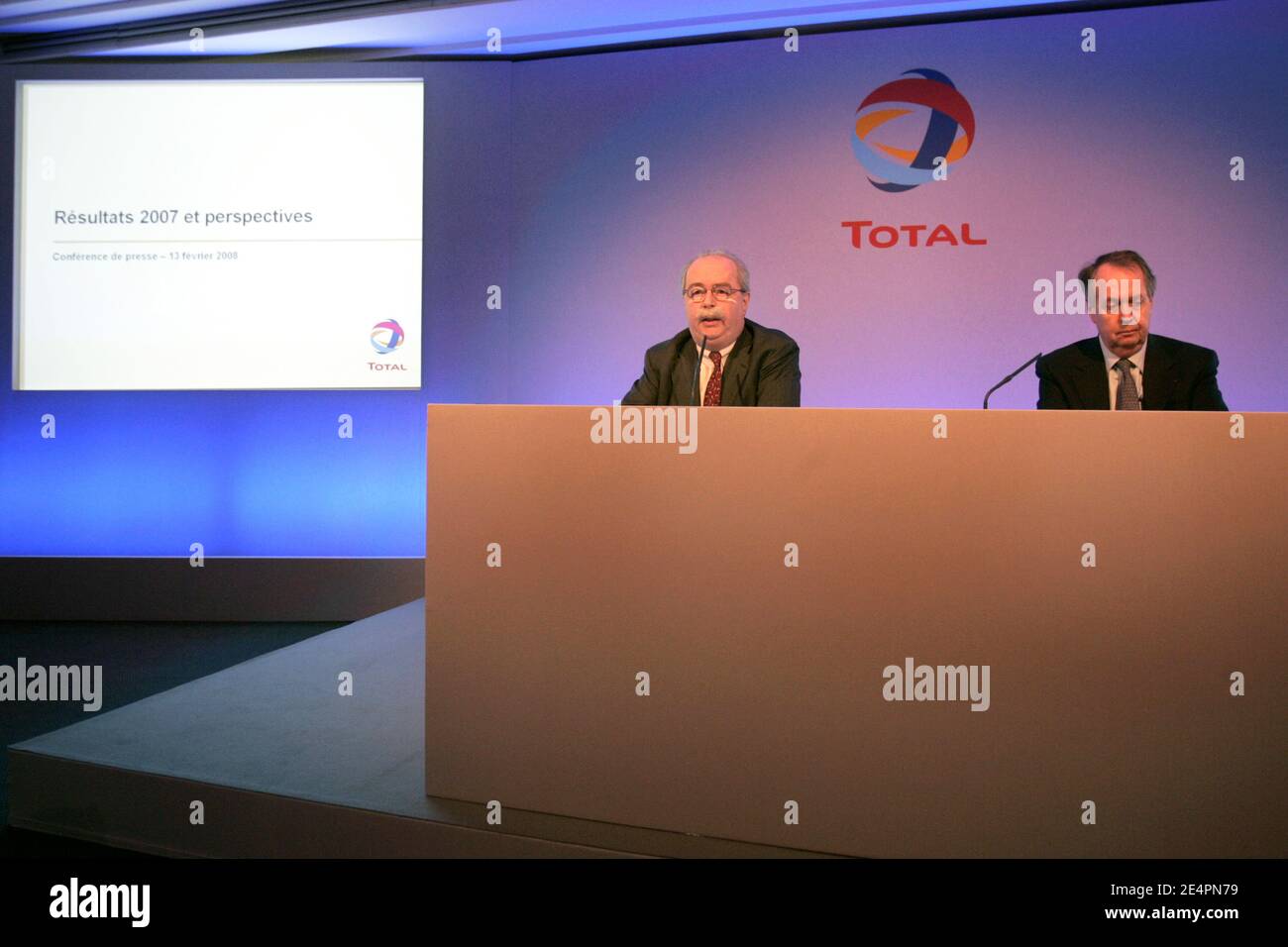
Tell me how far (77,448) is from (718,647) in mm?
4140

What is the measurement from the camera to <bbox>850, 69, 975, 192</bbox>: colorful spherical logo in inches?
157

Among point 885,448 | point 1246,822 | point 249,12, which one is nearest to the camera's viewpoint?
point 1246,822

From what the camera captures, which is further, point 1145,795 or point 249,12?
point 249,12

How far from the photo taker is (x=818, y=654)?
55.6 inches

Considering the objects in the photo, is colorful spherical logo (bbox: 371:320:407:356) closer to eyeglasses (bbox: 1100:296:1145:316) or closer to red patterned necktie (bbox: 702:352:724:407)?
red patterned necktie (bbox: 702:352:724:407)

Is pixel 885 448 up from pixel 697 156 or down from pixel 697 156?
down

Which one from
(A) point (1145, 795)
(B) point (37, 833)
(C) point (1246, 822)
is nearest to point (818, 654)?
(A) point (1145, 795)

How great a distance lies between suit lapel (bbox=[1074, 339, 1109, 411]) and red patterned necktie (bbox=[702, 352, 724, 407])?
0.93 meters

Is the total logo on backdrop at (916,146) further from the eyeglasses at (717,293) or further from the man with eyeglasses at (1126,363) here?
the eyeglasses at (717,293)

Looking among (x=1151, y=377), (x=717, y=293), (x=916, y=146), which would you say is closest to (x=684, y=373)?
(x=717, y=293)

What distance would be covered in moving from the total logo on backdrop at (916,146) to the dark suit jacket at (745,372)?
1.83m

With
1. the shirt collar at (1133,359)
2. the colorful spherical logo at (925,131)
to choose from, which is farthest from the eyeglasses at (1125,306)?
the colorful spherical logo at (925,131)
